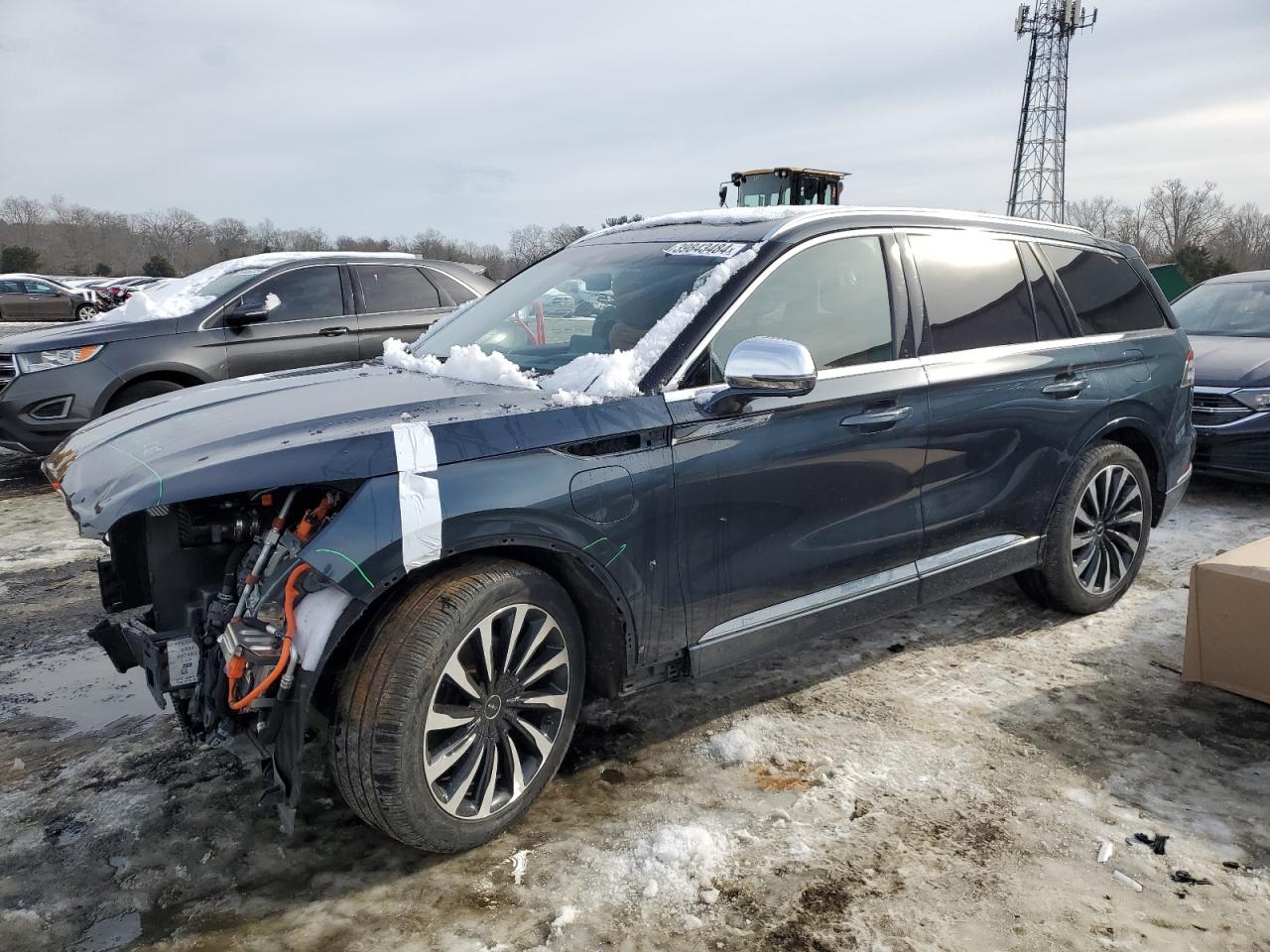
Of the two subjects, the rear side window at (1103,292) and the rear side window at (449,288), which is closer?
the rear side window at (1103,292)

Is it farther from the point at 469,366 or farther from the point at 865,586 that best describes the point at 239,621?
the point at 865,586

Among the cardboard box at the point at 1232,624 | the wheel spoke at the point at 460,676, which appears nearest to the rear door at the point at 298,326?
the wheel spoke at the point at 460,676

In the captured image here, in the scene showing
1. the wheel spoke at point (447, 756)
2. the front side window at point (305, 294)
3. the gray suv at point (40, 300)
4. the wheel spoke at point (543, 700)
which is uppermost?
the gray suv at point (40, 300)

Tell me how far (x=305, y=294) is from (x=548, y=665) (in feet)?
19.1

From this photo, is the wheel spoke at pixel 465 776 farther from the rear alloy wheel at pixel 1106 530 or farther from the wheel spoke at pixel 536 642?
the rear alloy wheel at pixel 1106 530

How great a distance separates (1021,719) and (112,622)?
10.5 feet

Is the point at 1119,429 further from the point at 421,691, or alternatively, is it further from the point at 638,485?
the point at 421,691

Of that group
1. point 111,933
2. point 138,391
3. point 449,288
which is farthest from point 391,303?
point 111,933

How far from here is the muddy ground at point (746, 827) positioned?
2.34 meters

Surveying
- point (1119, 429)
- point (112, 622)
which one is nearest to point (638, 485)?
point (112, 622)

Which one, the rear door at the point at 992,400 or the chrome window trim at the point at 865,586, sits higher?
the rear door at the point at 992,400

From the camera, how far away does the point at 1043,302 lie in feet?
13.5

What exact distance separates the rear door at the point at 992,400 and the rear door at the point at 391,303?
499 cm

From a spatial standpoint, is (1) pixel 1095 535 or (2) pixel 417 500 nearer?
(2) pixel 417 500
